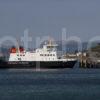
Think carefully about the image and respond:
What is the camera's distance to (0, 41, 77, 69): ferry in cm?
15288

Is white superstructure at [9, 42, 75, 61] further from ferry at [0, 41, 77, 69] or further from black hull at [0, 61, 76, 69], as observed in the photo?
black hull at [0, 61, 76, 69]

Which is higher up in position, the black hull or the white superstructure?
the white superstructure

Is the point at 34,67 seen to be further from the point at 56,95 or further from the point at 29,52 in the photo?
the point at 56,95

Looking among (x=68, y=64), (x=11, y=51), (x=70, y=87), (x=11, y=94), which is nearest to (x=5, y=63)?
(x=11, y=51)

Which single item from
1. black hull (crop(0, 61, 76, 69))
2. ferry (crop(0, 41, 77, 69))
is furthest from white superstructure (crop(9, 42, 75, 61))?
black hull (crop(0, 61, 76, 69))

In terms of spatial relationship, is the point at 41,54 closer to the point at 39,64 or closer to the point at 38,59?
the point at 38,59

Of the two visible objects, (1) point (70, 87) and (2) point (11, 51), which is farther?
(2) point (11, 51)

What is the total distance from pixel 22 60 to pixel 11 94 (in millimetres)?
83325

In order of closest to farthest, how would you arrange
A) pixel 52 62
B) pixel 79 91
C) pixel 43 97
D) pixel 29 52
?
pixel 43 97
pixel 79 91
pixel 52 62
pixel 29 52

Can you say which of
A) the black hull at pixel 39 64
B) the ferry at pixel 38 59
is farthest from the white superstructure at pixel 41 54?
the black hull at pixel 39 64

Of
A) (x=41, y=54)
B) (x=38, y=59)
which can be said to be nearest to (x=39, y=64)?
(x=38, y=59)

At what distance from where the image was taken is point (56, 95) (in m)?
72.9

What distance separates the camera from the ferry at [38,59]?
502ft

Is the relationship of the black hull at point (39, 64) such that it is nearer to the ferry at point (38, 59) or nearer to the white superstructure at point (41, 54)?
the ferry at point (38, 59)
